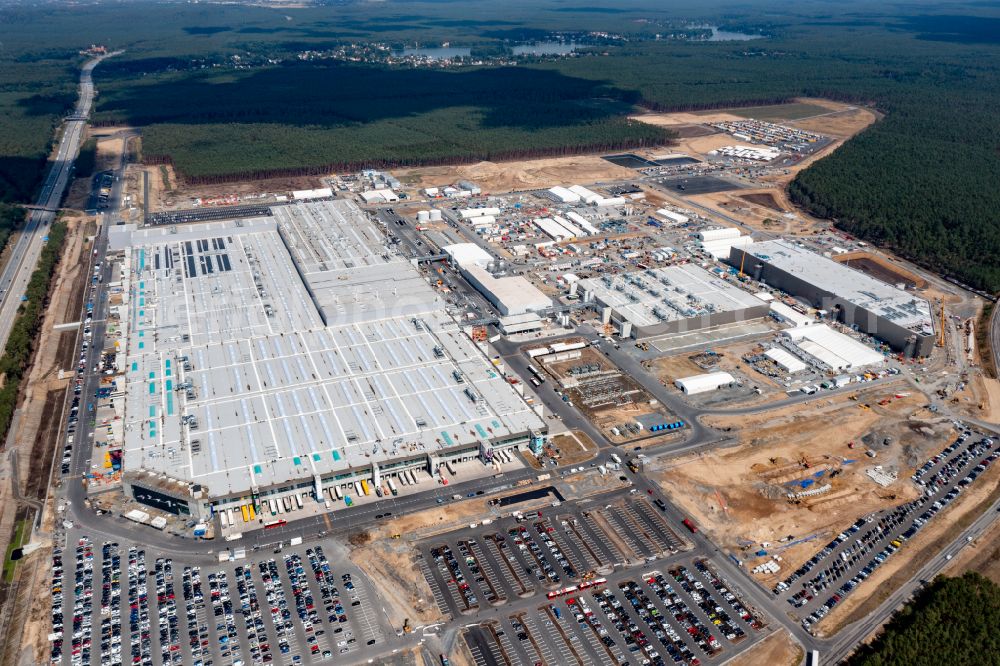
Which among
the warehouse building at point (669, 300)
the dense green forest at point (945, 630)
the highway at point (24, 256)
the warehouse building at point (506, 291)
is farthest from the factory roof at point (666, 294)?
the highway at point (24, 256)

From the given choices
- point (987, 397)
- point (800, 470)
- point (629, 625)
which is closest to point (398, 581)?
point (629, 625)

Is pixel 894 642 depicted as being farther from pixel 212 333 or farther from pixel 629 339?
pixel 212 333

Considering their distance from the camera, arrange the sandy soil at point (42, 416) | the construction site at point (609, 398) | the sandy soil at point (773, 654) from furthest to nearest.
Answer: the construction site at point (609, 398)
the sandy soil at point (42, 416)
the sandy soil at point (773, 654)

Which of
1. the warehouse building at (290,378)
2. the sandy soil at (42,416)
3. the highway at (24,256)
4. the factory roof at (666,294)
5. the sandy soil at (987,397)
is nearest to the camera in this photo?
the sandy soil at (42,416)

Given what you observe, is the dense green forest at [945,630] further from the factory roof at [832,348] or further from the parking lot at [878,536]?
the factory roof at [832,348]

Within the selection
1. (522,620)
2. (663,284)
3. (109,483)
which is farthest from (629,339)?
(109,483)

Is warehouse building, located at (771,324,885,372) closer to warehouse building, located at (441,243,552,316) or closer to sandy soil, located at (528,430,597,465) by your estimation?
warehouse building, located at (441,243,552,316)
